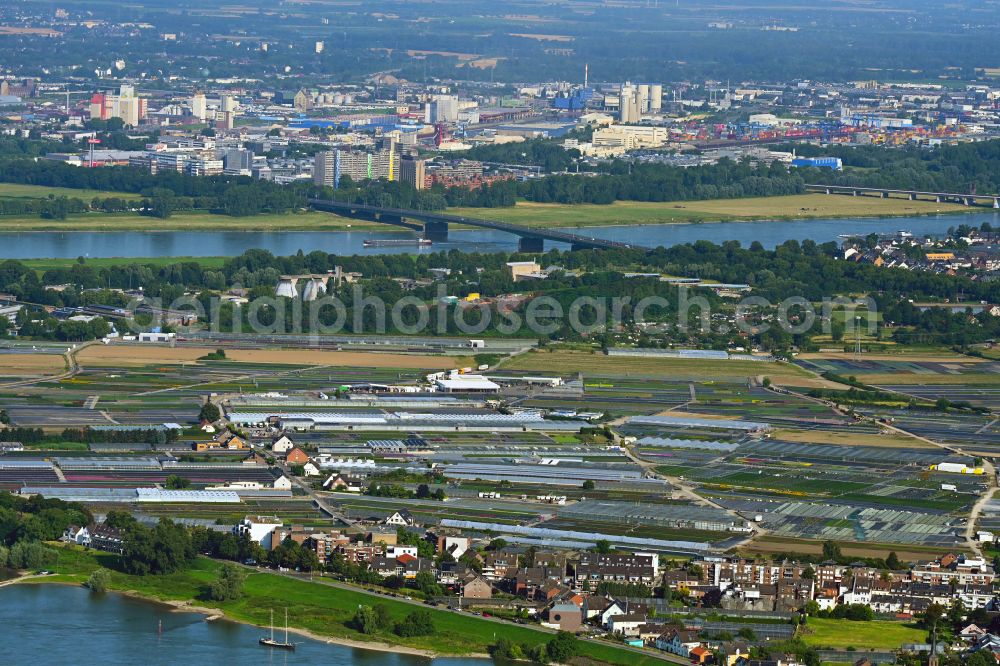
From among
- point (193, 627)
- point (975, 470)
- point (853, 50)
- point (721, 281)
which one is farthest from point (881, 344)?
point (853, 50)

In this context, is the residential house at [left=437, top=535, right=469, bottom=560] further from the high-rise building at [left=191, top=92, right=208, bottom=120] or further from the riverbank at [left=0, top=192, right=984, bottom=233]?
the high-rise building at [left=191, top=92, right=208, bottom=120]

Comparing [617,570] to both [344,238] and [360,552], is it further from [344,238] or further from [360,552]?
[344,238]

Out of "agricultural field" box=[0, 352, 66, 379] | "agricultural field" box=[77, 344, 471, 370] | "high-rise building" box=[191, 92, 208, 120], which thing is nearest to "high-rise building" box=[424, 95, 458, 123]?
"high-rise building" box=[191, 92, 208, 120]

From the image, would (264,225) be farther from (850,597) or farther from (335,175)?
(850,597)

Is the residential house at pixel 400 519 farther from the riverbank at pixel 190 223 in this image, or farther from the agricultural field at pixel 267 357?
the riverbank at pixel 190 223

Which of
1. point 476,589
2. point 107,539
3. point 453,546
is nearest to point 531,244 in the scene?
point 453,546
